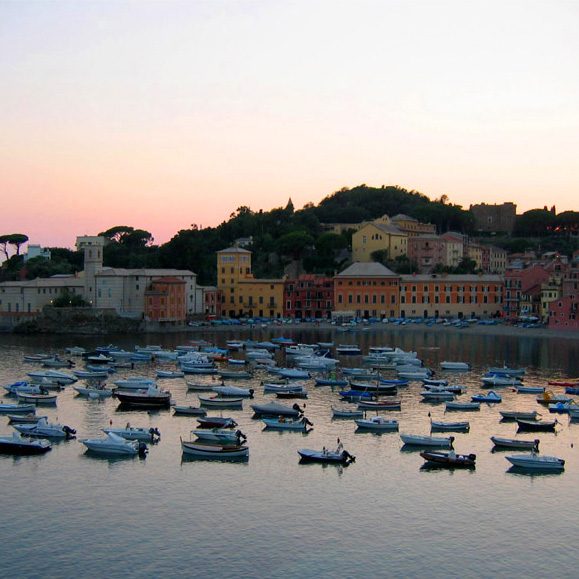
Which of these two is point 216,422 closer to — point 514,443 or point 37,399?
point 37,399

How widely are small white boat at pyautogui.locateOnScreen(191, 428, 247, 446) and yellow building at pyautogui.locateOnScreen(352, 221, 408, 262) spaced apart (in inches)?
2668

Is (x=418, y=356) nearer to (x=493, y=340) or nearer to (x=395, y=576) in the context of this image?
(x=493, y=340)

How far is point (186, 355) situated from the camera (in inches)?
2210

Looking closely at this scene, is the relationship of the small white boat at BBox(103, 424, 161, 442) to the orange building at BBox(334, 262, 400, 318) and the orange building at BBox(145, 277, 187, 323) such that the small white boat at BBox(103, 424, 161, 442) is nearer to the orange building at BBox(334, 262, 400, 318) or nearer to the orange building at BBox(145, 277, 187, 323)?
the orange building at BBox(145, 277, 187, 323)

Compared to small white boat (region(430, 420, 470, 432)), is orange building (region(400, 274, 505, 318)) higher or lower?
higher

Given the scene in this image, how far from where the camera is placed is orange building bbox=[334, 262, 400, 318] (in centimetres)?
8731

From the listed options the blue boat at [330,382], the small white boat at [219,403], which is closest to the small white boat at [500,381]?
the blue boat at [330,382]

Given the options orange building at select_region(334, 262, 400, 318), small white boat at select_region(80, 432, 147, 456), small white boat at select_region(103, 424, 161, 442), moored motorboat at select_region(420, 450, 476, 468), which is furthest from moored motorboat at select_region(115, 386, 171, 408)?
orange building at select_region(334, 262, 400, 318)

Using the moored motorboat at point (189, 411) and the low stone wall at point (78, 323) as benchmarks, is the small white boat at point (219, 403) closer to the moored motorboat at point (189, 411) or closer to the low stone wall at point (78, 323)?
the moored motorboat at point (189, 411)

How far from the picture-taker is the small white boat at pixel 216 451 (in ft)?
102

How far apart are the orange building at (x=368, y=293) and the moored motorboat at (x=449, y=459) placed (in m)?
56.3

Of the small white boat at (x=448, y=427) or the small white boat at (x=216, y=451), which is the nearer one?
the small white boat at (x=216, y=451)

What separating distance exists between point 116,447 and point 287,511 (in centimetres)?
839

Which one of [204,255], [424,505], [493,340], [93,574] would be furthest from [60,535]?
[204,255]
